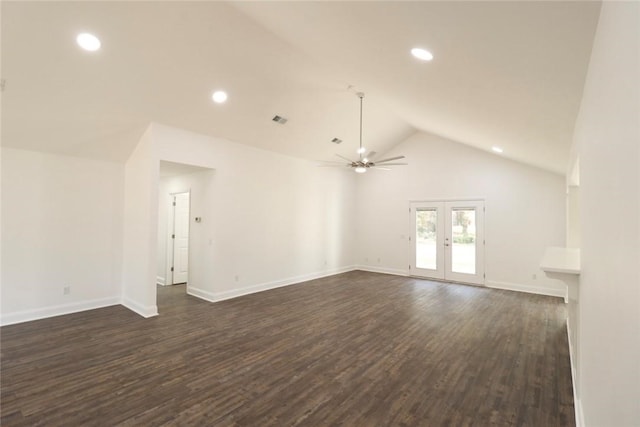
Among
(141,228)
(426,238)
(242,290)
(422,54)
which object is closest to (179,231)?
(141,228)

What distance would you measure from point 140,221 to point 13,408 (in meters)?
2.99

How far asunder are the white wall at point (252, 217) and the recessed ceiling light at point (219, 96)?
975 millimetres

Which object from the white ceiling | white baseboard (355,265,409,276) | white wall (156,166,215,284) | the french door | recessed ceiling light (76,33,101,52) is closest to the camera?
the white ceiling

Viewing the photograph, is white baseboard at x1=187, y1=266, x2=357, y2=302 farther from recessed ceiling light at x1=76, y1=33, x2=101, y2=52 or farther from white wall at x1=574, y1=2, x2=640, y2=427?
white wall at x1=574, y1=2, x2=640, y2=427

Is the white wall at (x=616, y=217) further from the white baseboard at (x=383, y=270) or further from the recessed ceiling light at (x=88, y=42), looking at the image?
the white baseboard at (x=383, y=270)

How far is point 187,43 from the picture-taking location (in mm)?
3566

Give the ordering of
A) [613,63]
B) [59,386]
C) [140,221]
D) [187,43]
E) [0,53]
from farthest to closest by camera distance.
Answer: [140,221] < [187,43] < [0,53] < [59,386] < [613,63]

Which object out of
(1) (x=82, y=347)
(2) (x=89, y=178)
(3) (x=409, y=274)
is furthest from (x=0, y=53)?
(3) (x=409, y=274)

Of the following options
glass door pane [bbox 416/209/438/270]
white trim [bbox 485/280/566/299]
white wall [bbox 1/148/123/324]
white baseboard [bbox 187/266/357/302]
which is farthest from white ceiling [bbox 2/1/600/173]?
glass door pane [bbox 416/209/438/270]

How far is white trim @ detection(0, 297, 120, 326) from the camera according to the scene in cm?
441

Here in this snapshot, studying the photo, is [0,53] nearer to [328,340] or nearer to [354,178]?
[328,340]

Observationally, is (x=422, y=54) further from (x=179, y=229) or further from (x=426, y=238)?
(x=179, y=229)

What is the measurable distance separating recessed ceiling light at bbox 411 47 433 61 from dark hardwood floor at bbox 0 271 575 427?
3051 mm

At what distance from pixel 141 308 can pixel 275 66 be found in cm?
441
